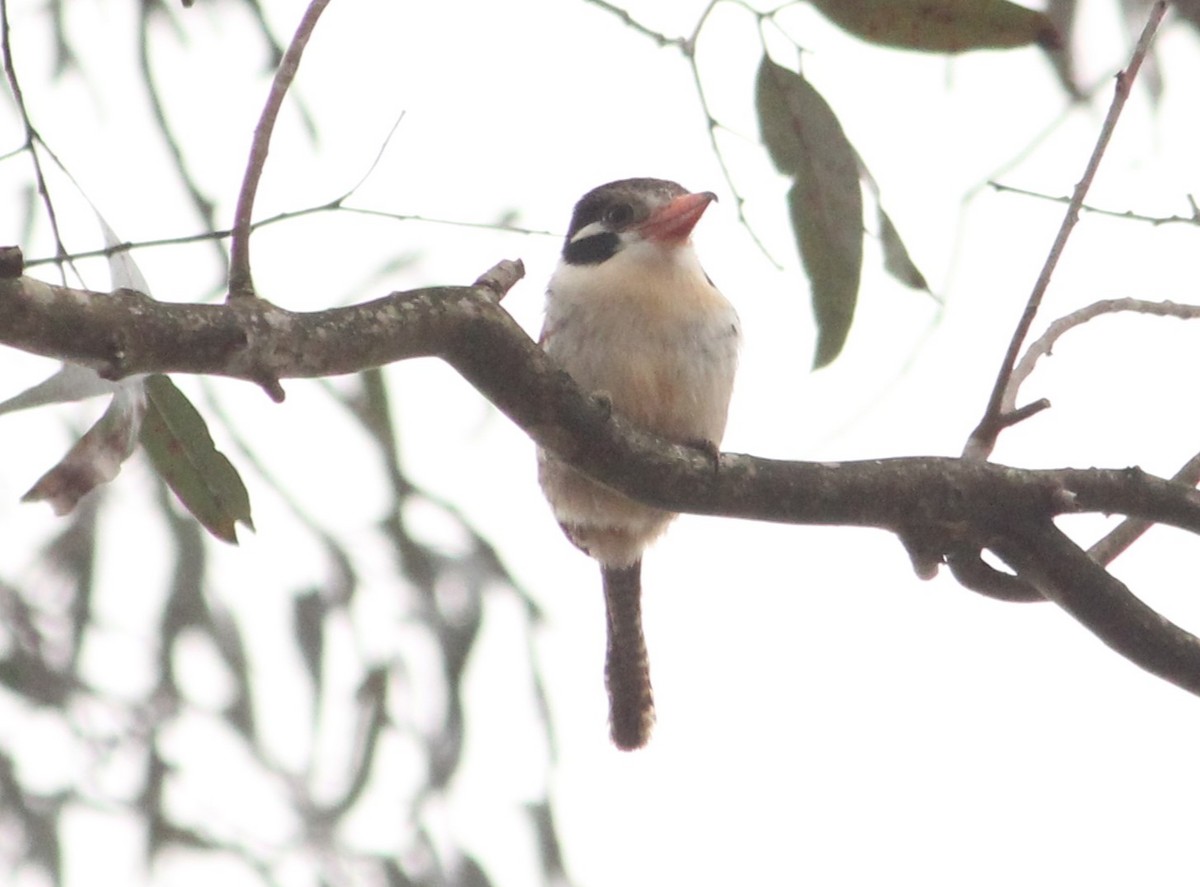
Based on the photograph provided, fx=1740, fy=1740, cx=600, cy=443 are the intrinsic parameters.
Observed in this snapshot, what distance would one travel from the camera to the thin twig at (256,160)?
1455 mm

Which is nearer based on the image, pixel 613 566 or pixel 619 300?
pixel 619 300

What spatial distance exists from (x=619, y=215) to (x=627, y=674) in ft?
3.03

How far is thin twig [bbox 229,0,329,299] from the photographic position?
4.77 feet

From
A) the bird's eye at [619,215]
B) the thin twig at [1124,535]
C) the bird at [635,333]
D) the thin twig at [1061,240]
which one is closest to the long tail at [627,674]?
the bird at [635,333]

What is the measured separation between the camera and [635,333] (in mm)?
2512

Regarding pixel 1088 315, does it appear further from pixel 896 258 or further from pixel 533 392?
pixel 533 392

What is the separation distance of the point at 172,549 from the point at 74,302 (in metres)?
2.55

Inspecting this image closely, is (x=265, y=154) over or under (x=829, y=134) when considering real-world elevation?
under

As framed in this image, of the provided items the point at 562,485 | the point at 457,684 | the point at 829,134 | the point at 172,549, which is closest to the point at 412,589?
the point at 457,684

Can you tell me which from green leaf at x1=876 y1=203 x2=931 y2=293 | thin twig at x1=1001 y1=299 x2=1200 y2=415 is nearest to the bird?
green leaf at x1=876 y1=203 x2=931 y2=293

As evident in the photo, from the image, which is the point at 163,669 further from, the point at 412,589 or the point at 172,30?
the point at 172,30

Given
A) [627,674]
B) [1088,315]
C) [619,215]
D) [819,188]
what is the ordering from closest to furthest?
[1088,315] < [819,188] < [619,215] < [627,674]

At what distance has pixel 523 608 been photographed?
3.79 m

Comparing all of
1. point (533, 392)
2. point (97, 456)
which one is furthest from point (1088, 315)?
point (97, 456)
